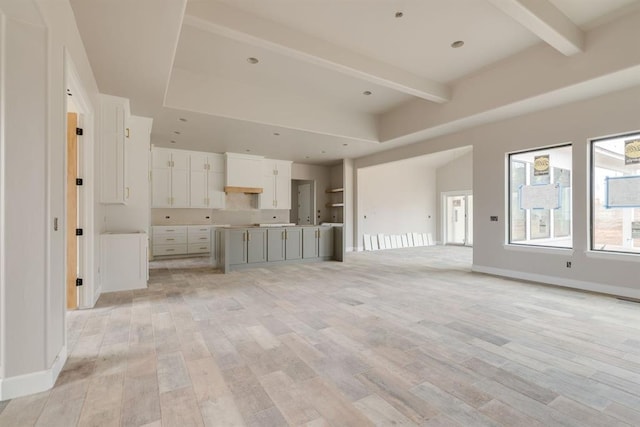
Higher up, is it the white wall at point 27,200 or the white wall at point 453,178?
the white wall at point 453,178

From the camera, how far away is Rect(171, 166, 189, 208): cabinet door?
774cm

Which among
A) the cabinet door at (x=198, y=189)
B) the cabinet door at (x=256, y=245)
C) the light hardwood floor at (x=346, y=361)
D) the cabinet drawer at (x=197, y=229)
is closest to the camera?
the light hardwood floor at (x=346, y=361)

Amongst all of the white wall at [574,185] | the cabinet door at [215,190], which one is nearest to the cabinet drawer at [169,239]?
the cabinet door at [215,190]

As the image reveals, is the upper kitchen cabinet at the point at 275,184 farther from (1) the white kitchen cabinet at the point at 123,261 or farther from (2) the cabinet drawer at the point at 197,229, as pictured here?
(1) the white kitchen cabinet at the point at 123,261

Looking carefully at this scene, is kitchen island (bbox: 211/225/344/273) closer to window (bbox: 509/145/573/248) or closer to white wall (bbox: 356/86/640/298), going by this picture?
white wall (bbox: 356/86/640/298)

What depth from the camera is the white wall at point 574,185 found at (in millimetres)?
4164

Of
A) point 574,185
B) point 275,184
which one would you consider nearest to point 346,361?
point 574,185

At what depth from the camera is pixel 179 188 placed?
25.7ft

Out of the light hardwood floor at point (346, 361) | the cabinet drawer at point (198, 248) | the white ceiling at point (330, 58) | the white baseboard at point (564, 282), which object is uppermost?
the white ceiling at point (330, 58)

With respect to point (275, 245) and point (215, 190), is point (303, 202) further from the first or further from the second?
point (275, 245)

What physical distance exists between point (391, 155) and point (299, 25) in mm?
4777

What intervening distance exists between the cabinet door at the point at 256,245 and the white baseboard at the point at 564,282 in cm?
418

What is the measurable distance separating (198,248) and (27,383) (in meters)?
6.28

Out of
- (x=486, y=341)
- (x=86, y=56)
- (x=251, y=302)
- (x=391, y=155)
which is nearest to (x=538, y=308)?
(x=486, y=341)
